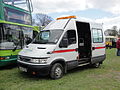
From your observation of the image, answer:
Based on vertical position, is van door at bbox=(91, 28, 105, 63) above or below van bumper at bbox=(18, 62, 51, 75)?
above

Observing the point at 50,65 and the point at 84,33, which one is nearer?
the point at 50,65

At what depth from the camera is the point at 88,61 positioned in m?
7.58

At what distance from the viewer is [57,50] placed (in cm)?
555

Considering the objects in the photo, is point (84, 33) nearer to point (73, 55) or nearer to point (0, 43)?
point (73, 55)

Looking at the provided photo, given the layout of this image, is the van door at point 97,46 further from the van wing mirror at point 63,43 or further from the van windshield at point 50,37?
the van windshield at point 50,37

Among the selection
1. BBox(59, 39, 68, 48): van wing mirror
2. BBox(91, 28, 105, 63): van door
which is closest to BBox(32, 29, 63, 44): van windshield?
BBox(59, 39, 68, 48): van wing mirror

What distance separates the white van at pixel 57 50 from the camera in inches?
205

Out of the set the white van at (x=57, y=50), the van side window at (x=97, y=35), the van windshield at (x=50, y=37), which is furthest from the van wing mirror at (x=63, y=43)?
the van side window at (x=97, y=35)

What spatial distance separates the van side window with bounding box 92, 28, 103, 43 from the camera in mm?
7679

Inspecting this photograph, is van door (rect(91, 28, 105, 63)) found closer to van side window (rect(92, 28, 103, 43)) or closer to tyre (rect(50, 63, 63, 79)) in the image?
van side window (rect(92, 28, 103, 43))

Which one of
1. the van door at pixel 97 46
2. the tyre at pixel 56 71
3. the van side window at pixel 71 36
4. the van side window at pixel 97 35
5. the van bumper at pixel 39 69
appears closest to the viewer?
the van bumper at pixel 39 69

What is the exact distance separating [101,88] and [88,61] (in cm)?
285

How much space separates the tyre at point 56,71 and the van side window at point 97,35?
119 inches

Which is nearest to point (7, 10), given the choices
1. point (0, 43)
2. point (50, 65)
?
point (0, 43)
